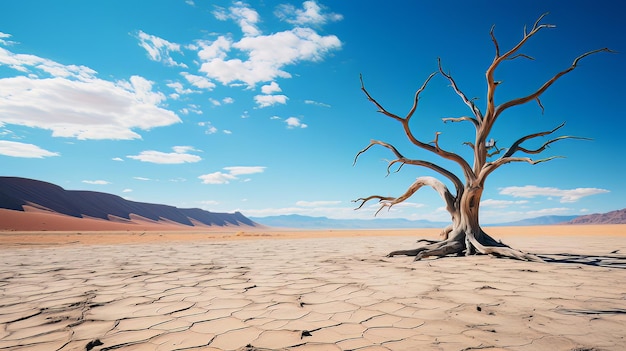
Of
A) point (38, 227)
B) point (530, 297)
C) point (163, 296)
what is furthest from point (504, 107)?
point (38, 227)

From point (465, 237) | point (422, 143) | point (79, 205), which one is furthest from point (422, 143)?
point (79, 205)

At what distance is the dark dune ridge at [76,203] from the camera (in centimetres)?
5059

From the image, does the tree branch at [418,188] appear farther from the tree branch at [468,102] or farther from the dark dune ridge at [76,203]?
the dark dune ridge at [76,203]

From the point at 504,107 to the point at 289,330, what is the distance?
6.11 m

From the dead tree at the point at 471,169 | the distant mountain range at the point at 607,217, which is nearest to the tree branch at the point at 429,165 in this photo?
the dead tree at the point at 471,169

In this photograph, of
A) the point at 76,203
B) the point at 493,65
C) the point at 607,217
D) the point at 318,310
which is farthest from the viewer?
the point at 607,217

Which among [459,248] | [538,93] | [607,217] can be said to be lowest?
[459,248]

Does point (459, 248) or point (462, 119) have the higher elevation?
point (462, 119)

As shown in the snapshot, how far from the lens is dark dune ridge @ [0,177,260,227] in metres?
50.6

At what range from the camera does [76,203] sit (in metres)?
61.2

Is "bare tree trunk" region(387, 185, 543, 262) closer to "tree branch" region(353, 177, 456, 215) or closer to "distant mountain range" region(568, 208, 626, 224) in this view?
"tree branch" region(353, 177, 456, 215)

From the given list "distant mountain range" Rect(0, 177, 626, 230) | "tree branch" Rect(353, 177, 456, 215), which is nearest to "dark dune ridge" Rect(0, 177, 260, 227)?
"distant mountain range" Rect(0, 177, 626, 230)

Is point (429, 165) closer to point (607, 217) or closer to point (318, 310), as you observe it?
point (318, 310)

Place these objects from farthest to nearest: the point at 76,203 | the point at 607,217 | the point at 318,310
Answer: the point at 607,217
the point at 76,203
the point at 318,310
